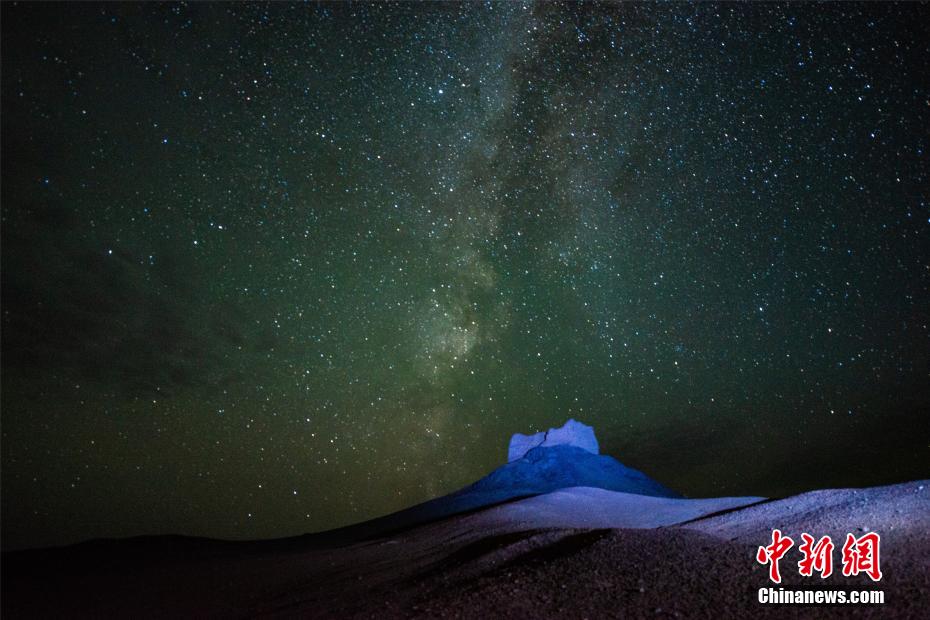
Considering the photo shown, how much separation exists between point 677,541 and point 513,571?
3345 mm

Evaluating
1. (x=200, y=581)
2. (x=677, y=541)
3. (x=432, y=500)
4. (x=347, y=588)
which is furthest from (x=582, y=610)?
(x=432, y=500)

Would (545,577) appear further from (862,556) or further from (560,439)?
(560,439)

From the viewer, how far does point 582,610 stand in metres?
6.88

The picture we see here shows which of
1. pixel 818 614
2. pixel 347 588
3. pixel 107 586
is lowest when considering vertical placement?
pixel 107 586

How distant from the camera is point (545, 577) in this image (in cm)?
812

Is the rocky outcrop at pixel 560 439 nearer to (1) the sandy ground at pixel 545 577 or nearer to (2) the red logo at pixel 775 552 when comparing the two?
(1) the sandy ground at pixel 545 577

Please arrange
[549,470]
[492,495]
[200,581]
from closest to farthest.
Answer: [200,581] < [492,495] < [549,470]

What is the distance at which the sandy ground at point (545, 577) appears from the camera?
6891mm

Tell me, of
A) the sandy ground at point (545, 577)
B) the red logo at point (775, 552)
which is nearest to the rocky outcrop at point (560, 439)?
the sandy ground at point (545, 577)

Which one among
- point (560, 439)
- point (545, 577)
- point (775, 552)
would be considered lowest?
point (545, 577)

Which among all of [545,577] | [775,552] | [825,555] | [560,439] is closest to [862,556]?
[825,555]

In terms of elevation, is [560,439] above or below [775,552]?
above

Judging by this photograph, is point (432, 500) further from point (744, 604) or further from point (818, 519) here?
point (744, 604)

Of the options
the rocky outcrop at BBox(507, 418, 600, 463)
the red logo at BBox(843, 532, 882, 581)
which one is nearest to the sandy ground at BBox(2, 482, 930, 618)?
the red logo at BBox(843, 532, 882, 581)
